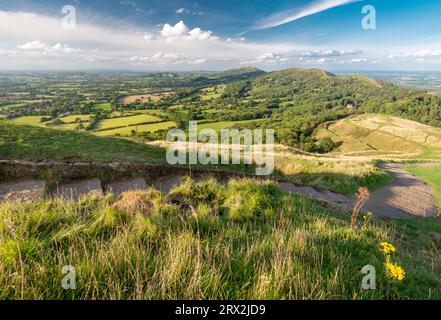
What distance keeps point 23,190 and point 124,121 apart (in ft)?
239

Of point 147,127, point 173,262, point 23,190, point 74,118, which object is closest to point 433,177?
point 173,262

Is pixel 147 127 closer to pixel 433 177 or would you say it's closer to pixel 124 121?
pixel 124 121

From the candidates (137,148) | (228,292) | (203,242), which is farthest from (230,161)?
(228,292)

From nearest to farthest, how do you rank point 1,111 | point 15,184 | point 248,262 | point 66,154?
point 248,262, point 15,184, point 66,154, point 1,111

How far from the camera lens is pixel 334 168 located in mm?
26938

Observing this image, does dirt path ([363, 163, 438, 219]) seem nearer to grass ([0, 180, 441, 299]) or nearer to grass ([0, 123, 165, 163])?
grass ([0, 180, 441, 299])

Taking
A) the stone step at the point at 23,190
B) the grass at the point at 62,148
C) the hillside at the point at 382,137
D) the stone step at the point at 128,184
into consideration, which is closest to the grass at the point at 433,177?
the stone step at the point at 128,184

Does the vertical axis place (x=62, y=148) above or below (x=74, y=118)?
below

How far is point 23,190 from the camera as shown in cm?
828

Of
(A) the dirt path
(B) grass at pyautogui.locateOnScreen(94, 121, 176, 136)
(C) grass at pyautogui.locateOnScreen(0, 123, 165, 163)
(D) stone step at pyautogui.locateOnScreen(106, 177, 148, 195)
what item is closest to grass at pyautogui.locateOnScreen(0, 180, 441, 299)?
(D) stone step at pyautogui.locateOnScreen(106, 177, 148, 195)

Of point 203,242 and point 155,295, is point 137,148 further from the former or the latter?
point 155,295

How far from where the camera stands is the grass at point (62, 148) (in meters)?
10.6

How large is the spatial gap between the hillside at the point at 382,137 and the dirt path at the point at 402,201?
49788 mm

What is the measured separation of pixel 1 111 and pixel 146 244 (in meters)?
85.3
